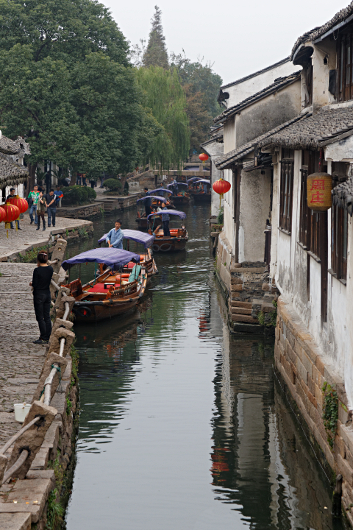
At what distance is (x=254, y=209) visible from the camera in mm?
17250

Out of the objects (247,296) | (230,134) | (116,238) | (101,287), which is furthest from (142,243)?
(247,296)

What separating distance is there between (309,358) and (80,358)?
277 inches

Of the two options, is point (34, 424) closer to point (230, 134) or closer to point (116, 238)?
point (230, 134)

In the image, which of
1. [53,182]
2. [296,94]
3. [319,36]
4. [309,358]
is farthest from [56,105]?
[309,358]

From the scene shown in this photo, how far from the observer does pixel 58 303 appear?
1520cm

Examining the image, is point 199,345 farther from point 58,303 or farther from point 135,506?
point 135,506

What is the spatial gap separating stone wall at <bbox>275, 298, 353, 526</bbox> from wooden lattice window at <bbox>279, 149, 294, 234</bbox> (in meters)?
1.58

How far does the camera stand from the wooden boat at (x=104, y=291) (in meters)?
18.0

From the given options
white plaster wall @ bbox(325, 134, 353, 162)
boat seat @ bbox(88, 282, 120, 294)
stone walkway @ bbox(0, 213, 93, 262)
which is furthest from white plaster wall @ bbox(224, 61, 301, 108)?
white plaster wall @ bbox(325, 134, 353, 162)

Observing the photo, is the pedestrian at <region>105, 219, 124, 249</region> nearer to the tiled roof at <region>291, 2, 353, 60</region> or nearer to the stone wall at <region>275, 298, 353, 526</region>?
the stone wall at <region>275, 298, 353, 526</region>

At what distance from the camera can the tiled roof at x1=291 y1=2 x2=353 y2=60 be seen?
401 inches

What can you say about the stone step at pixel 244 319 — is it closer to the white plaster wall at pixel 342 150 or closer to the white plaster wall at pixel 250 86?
the white plaster wall at pixel 250 86

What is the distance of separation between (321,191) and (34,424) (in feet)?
14.7

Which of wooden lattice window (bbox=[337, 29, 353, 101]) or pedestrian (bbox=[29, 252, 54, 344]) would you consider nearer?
wooden lattice window (bbox=[337, 29, 353, 101])
